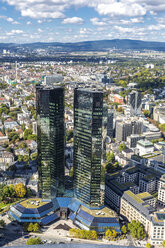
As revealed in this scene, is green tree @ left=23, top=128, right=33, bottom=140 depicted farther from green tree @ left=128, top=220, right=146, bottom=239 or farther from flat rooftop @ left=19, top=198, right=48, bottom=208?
green tree @ left=128, top=220, right=146, bottom=239

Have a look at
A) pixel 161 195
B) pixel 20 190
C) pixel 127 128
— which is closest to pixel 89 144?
pixel 20 190

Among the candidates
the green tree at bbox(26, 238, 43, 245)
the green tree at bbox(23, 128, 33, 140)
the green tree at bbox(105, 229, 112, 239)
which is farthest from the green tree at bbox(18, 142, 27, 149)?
the green tree at bbox(105, 229, 112, 239)

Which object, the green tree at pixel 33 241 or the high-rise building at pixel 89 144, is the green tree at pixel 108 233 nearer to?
the high-rise building at pixel 89 144

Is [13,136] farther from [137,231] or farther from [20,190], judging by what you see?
[137,231]

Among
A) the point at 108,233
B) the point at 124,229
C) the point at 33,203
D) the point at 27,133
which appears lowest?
the point at 124,229

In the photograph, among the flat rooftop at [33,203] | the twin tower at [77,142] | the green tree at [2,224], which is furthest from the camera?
the flat rooftop at [33,203]

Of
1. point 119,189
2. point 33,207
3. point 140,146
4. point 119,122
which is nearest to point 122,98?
point 119,122

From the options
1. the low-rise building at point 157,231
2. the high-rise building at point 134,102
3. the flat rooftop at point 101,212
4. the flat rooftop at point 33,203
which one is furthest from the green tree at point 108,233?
the high-rise building at point 134,102

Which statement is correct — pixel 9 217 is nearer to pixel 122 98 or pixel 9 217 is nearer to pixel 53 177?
pixel 53 177
